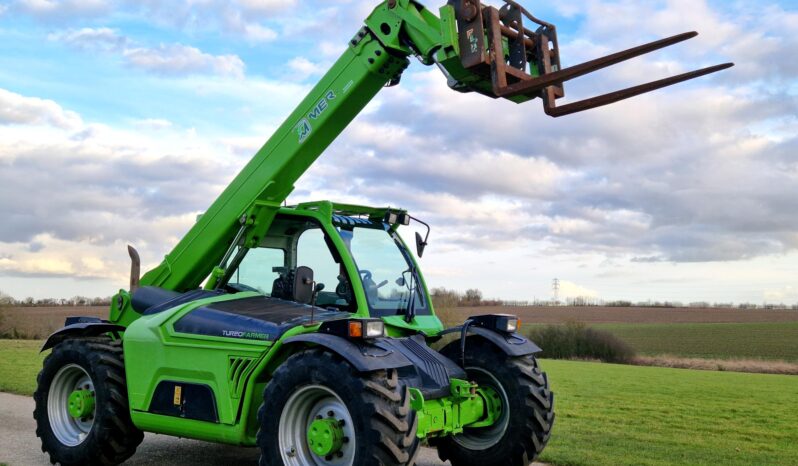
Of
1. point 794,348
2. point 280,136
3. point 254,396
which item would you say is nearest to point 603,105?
point 280,136

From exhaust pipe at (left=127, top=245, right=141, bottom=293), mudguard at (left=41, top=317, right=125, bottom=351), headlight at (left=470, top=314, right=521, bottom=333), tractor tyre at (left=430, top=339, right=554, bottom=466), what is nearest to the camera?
tractor tyre at (left=430, top=339, right=554, bottom=466)

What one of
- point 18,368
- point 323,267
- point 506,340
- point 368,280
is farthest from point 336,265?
point 18,368

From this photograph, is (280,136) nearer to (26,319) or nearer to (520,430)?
(520,430)

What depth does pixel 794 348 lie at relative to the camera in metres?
50.0

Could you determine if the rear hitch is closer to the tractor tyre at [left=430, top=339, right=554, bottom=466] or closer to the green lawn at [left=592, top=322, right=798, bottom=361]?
the tractor tyre at [left=430, top=339, right=554, bottom=466]

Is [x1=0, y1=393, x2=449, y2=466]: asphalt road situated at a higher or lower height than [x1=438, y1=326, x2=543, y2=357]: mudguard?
lower

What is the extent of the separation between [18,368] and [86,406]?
13.8m

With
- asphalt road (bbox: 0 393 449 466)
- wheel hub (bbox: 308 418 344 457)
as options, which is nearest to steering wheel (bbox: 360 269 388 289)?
wheel hub (bbox: 308 418 344 457)

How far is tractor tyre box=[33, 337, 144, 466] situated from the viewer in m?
7.84

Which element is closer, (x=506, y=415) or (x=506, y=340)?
(x=506, y=415)

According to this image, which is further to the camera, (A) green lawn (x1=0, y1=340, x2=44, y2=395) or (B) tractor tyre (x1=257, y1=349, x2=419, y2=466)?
(A) green lawn (x1=0, y1=340, x2=44, y2=395)

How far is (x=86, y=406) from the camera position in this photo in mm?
8164

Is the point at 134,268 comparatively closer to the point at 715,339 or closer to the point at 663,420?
the point at 663,420

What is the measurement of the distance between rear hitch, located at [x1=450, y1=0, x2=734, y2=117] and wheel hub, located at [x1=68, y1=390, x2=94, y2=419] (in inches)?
210
